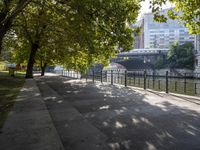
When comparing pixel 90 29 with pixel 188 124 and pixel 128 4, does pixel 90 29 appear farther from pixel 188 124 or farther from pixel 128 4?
pixel 188 124

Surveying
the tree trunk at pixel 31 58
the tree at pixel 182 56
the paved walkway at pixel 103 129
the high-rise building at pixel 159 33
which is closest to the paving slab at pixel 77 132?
the paved walkway at pixel 103 129

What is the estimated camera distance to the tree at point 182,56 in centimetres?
7125

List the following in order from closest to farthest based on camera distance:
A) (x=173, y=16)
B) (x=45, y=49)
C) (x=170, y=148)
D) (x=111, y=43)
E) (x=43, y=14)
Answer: (x=170, y=148), (x=173, y=16), (x=111, y=43), (x=43, y=14), (x=45, y=49)

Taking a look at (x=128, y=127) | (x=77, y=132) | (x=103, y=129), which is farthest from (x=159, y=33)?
(x=77, y=132)

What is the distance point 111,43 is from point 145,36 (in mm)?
143583

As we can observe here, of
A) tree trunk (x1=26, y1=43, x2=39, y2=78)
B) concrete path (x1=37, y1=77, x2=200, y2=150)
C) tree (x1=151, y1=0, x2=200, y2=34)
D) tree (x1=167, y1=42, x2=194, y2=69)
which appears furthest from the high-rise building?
concrete path (x1=37, y1=77, x2=200, y2=150)

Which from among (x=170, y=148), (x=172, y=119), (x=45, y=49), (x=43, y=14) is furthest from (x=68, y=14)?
(x=45, y=49)

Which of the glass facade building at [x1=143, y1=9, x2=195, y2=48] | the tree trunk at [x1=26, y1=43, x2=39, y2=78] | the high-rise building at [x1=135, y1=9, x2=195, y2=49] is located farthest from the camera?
the glass facade building at [x1=143, y1=9, x2=195, y2=48]

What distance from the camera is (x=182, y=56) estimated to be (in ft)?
241

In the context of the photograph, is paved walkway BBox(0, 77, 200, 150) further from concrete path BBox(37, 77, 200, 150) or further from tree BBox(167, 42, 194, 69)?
tree BBox(167, 42, 194, 69)

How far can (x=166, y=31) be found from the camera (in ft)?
498

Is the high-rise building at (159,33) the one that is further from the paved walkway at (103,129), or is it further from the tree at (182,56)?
the paved walkway at (103,129)

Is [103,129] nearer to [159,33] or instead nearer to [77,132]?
[77,132]

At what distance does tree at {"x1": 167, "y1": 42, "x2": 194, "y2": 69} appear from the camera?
71.2 metres
